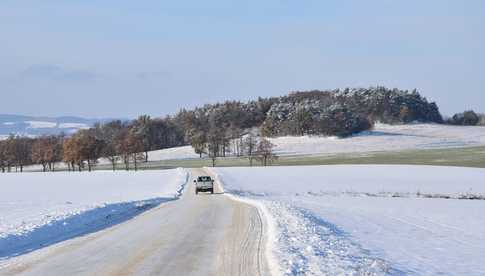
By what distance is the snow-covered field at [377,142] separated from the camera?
506 ft

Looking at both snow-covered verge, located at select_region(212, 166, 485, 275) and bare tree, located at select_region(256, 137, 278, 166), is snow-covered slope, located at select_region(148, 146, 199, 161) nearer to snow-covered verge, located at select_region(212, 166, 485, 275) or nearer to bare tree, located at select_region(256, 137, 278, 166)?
bare tree, located at select_region(256, 137, 278, 166)

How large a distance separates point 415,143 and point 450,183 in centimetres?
9956

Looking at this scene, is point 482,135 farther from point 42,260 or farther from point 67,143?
point 42,260

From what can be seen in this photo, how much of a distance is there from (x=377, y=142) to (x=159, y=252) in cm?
15021

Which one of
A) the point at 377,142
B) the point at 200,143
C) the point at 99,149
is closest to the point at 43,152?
the point at 99,149

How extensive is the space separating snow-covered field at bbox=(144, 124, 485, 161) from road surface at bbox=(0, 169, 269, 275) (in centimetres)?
12985

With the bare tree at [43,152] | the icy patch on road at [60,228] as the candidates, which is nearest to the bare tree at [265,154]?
the bare tree at [43,152]

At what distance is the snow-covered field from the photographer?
506 ft

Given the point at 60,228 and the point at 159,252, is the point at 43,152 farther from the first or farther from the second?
the point at 159,252

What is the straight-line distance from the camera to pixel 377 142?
527 feet

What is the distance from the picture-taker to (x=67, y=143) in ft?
414

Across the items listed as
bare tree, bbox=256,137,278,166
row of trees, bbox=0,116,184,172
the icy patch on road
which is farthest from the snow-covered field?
the icy patch on road

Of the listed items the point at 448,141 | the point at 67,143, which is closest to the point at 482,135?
the point at 448,141

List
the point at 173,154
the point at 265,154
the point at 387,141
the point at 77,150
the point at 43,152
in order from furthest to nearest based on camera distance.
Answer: the point at 173,154 < the point at 387,141 < the point at 43,152 < the point at 265,154 < the point at 77,150
